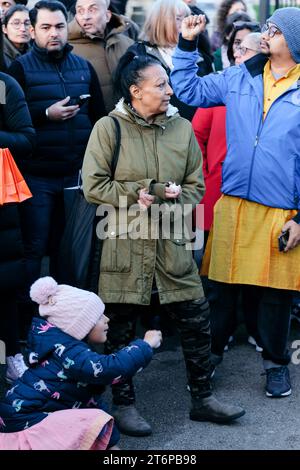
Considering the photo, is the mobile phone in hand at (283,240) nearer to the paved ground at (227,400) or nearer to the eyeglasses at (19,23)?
the paved ground at (227,400)

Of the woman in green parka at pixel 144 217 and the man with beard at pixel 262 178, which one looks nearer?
the woman in green parka at pixel 144 217

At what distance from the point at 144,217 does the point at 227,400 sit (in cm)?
113

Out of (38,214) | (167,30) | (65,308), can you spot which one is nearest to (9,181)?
(38,214)

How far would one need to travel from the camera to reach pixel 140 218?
4.78 meters

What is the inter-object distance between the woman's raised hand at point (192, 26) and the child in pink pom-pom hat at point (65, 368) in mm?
1611

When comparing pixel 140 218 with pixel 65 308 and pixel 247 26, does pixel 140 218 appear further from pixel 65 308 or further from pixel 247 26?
pixel 247 26

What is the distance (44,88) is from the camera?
572 centimetres

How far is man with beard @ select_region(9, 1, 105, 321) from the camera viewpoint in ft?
18.7

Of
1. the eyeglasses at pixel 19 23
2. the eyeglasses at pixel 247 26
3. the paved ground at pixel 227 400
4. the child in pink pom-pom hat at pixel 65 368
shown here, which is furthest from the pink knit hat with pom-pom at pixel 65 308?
the eyeglasses at pixel 247 26

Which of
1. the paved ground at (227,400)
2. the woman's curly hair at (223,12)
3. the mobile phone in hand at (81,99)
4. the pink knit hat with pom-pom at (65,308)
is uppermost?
the mobile phone in hand at (81,99)

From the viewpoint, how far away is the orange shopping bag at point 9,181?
4922mm

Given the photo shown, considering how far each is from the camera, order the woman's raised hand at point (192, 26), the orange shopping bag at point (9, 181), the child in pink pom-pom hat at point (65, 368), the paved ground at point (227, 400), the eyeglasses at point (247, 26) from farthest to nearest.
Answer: the eyeglasses at point (247, 26) < the woman's raised hand at point (192, 26) < the orange shopping bag at point (9, 181) < the paved ground at point (227, 400) < the child in pink pom-pom hat at point (65, 368)

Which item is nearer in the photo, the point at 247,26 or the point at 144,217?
the point at 144,217
